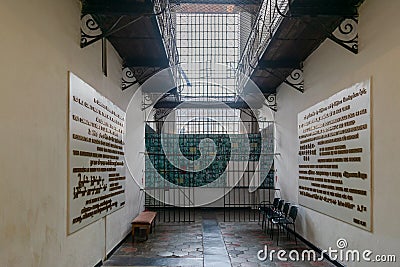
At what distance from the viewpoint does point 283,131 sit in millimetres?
9844

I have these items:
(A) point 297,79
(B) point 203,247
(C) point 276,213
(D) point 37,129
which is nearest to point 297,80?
(A) point 297,79

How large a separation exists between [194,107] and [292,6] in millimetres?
8383

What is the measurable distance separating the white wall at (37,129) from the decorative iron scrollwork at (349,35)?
125 inches

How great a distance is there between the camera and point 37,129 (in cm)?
371

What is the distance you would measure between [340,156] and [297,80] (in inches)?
117

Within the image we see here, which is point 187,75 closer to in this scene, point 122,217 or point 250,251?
point 122,217

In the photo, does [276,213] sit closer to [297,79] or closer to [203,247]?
[203,247]

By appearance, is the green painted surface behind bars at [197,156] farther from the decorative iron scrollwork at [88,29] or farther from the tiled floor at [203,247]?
the decorative iron scrollwork at [88,29]

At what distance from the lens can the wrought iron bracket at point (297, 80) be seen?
25.6ft

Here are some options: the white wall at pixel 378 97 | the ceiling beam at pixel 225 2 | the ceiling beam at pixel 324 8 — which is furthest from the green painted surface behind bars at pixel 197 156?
the ceiling beam at pixel 324 8

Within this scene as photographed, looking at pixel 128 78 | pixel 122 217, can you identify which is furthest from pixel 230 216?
pixel 128 78

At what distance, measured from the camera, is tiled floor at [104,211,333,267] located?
6163 millimetres

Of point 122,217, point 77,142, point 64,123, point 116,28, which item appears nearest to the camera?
point 64,123

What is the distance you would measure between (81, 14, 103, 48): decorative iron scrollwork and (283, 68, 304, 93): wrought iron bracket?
3.79m
